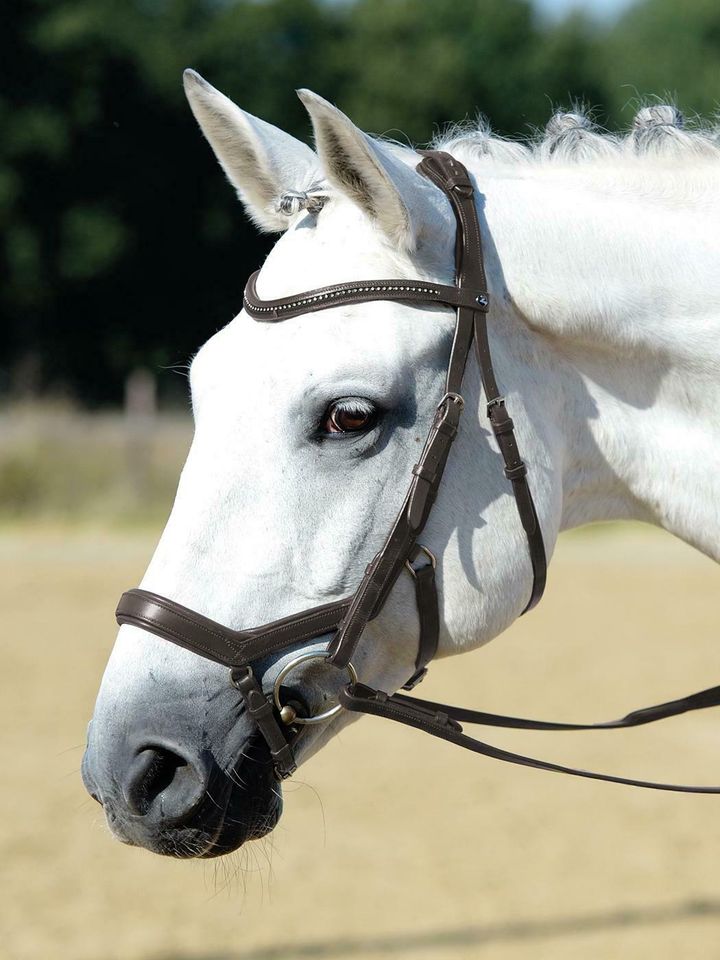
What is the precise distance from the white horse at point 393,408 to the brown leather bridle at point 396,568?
0.03m

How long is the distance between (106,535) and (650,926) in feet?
39.3

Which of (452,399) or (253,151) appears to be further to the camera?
(253,151)

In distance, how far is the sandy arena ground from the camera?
514cm

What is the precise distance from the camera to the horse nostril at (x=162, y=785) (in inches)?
86.5

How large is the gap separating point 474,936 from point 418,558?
11.2 feet

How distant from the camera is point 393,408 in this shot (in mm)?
2332

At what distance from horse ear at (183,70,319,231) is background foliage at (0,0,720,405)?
2579cm

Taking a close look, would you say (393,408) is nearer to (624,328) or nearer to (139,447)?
(624,328)

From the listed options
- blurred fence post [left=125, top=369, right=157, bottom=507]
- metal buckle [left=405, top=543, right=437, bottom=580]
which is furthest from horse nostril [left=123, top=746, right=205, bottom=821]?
blurred fence post [left=125, top=369, right=157, bottom=507]

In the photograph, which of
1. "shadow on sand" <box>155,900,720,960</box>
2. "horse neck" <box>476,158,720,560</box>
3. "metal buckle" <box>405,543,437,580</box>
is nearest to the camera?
"metal buckle" <box>405,543,437,580</box>

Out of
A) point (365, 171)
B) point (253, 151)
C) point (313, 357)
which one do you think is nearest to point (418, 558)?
point (313, 357)

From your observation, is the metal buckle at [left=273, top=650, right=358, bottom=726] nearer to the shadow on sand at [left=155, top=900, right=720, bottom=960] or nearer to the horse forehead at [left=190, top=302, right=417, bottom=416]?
the horse forehead at [left=190, top=302, right=417, bottom=416]

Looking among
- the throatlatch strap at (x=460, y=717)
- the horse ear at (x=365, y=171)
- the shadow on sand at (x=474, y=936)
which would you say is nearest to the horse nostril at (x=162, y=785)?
the throatlatch strap at (x=460, y=717)

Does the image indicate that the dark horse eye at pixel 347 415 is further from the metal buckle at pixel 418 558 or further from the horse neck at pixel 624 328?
the horse neck at pixel 624 328
